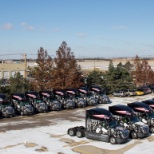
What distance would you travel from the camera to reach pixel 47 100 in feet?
110

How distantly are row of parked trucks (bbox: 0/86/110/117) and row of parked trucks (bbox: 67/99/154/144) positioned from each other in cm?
969

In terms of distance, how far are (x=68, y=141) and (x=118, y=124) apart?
3.60 m

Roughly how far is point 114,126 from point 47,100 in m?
14.2

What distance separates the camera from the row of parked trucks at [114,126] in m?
20.1

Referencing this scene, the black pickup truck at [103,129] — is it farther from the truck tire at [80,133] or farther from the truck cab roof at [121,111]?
the truck cab roof at [121,111]

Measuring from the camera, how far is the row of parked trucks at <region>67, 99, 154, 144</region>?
20094mm

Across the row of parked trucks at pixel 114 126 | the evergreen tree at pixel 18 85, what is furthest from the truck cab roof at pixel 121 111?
the evergreen tree at pixel 18 85

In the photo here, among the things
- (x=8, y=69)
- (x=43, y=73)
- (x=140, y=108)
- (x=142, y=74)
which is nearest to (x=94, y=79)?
(x=43, y=73)

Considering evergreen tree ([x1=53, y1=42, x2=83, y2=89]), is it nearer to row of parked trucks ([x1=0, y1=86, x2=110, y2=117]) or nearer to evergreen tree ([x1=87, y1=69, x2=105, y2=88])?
evergreen tree ([x1=87, y1=69, x2=105, y2=88])

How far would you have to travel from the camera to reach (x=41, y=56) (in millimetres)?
47969

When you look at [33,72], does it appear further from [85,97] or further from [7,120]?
[7,120]

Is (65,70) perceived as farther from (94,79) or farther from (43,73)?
(94,79)

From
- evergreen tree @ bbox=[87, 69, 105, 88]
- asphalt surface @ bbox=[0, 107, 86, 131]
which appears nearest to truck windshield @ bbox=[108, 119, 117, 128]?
asphalt surface @ bbox=[0, 107, 86, 131]

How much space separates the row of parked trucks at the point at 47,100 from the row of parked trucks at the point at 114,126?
9.69 meters
